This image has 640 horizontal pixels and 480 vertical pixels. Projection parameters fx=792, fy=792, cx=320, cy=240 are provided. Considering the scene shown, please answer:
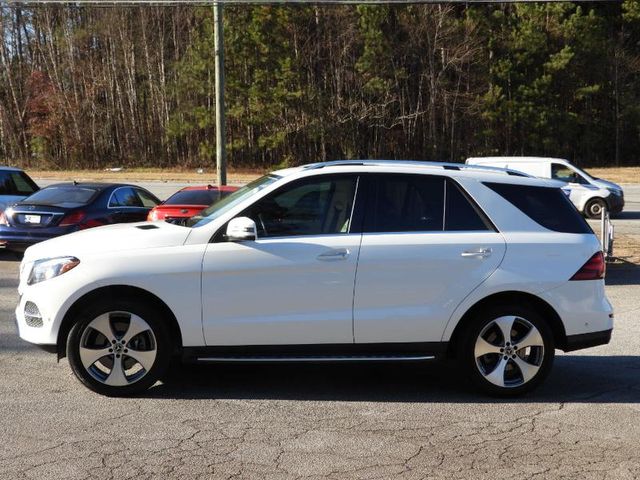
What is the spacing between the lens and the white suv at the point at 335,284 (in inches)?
229

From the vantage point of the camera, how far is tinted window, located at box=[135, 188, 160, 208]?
48.9 feet

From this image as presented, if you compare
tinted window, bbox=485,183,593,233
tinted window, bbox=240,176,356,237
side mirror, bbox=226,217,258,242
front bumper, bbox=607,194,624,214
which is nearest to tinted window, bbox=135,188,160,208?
tinted window, bbox=240,176,356,237

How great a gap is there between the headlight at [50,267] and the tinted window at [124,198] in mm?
7646

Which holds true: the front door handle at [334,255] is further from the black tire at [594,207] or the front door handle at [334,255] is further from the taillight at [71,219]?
the black tire at [594,207]

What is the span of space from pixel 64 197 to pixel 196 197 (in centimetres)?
219

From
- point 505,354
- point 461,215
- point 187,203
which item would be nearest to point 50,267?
point 461,215

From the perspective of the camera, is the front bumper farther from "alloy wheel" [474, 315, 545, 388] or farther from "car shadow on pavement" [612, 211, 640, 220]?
"alloy wheel" [474, 315, 545, 388]

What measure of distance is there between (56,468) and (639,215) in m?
22.4

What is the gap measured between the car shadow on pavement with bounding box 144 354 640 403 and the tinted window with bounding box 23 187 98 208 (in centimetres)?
707

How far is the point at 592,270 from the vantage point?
6.12 m

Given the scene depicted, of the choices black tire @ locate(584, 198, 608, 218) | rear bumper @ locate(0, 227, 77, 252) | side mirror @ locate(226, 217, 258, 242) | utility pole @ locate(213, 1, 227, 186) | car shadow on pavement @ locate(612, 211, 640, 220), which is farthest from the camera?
car shadow on pavement @ locate(612, 211, 640, 220)

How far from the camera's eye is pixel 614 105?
5484cm

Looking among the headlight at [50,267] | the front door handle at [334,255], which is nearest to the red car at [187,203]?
the headlight at [50,267]

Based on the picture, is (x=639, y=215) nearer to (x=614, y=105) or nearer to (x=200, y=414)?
(x=200, y=414)
